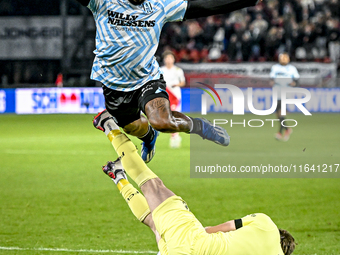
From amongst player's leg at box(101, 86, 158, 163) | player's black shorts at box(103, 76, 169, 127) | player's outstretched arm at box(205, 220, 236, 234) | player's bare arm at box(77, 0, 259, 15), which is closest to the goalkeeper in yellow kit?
player's outstretched arm at box(205, 220, 236, 234)

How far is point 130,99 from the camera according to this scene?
16.8 feet

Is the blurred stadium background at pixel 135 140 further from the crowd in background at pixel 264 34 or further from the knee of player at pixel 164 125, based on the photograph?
the knee of player at pixel 164 125

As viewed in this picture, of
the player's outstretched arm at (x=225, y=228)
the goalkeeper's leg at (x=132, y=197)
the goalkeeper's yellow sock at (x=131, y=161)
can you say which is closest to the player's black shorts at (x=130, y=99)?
the goalkeeper's yellow sock at (x=131, y=161)

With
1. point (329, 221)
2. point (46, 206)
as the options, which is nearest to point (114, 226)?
point (46, 206)

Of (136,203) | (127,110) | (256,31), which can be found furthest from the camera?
(256,31)

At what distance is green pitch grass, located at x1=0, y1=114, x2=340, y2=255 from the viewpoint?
5496 millimetres

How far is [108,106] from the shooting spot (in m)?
5.25

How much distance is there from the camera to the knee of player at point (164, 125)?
15.4ft

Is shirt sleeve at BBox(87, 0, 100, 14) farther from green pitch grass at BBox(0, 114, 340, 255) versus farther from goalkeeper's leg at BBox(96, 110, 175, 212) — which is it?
green pitch grass at BBox(0, 114, 340, 255)

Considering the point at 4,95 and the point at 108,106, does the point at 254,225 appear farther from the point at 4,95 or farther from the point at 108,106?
the point at 4,95

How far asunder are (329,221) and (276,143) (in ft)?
23.5

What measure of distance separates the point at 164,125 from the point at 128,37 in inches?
34.7

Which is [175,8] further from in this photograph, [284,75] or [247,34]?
[247,34]

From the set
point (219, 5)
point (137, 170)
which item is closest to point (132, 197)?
point (137, 170)
